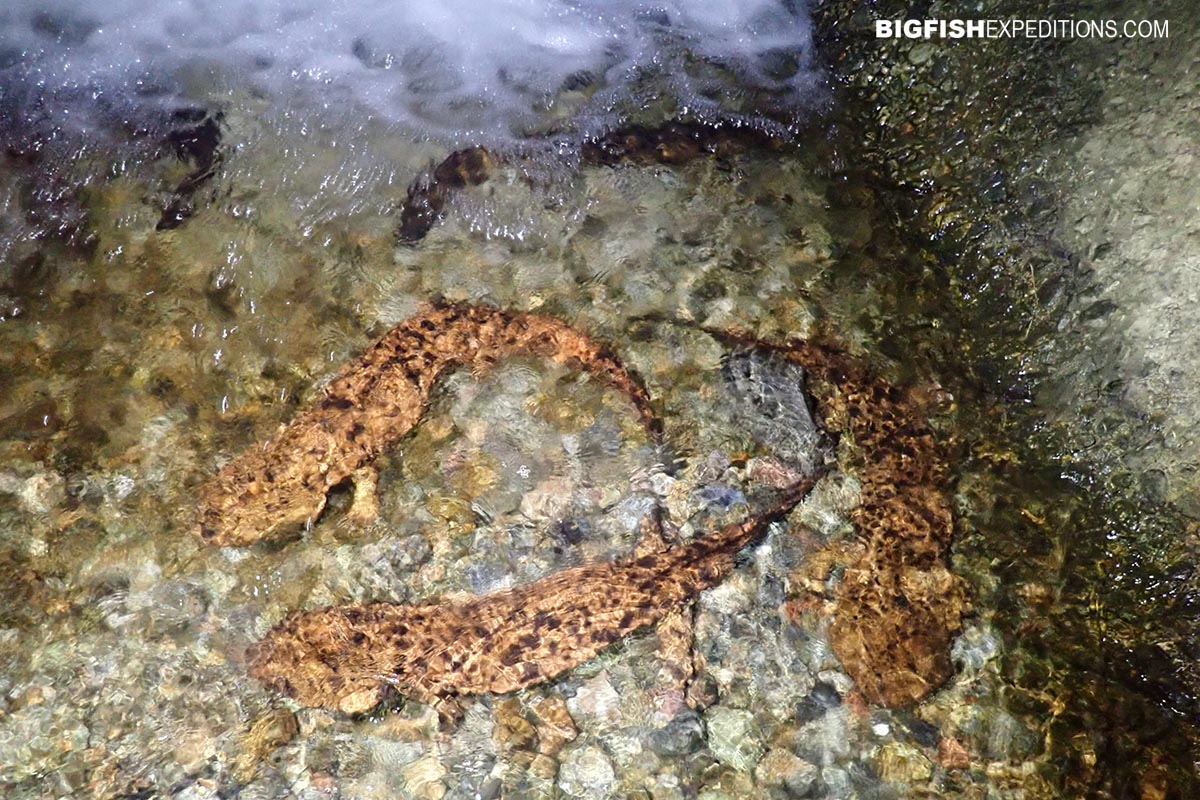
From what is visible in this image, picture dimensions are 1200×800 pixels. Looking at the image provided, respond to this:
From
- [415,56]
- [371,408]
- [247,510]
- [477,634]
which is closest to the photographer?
[477,634]

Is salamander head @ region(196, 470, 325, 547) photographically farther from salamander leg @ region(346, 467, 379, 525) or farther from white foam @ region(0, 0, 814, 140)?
white foam @ region(0, 0, 814, 140)

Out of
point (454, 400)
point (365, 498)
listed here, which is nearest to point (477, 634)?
point (365, 498)

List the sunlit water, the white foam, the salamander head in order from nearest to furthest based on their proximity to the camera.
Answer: the sunlit water
the salamander head
the white foam

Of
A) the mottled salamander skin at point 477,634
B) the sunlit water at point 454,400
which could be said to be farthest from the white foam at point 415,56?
the mottled salamander skin at point 477,634

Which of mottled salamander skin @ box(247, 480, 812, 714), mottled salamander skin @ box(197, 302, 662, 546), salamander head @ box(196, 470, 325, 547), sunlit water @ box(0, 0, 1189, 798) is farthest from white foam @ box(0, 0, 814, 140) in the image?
mottled salamander skin @ box(247, 480, 812, 714)

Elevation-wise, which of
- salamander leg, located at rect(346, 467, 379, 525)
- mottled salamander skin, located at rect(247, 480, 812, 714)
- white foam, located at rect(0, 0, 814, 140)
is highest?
white foam, located at rect(0, 0, 814, 140)

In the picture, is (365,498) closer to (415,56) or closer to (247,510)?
(247,510)
